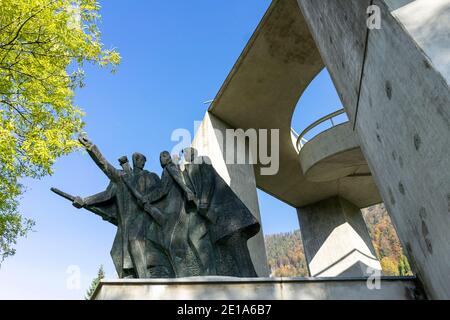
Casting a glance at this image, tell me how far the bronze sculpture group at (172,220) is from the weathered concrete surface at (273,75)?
15.3ft

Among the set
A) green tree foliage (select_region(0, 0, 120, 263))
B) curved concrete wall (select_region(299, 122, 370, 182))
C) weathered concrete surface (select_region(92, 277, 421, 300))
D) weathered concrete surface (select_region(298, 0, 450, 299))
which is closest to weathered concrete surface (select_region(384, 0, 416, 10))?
weathered concrete surface (select_region(298, 0, 450, 299))

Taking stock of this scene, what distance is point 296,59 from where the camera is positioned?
9445 millimetres

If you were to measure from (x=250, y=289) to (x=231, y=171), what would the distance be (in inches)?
238

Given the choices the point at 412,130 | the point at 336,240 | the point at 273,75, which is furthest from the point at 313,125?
the point at 412,130

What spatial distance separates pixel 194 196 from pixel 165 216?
54 centimetres

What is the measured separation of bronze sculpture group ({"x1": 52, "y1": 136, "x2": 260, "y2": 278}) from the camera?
477 centimetres

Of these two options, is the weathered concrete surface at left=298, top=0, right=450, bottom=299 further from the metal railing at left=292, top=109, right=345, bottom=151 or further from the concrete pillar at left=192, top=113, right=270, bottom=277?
the metal railing at left=292, top=109, right=345, bottom=151

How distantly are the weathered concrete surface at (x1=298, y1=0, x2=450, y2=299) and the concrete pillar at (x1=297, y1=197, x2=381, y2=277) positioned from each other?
9.12m

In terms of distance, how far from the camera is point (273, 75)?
32.0 feet

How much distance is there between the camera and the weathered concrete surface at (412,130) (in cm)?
257

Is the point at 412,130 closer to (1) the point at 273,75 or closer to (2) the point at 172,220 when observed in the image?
(2) the point at 172,220

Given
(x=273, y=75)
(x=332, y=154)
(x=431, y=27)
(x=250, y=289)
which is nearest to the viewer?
(x=431, y=27)
